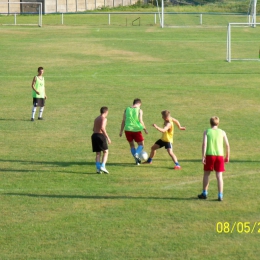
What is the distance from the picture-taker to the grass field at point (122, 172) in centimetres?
1252

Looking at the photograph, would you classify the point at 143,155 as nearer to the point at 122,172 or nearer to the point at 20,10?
the point at 122,172

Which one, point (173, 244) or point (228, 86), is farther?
point (228, 86)

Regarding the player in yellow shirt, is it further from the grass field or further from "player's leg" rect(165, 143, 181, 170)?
the grass field

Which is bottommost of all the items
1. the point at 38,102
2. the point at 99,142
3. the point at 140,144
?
the point at 140,144

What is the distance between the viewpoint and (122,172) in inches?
674

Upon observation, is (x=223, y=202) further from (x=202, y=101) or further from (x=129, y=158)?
(x=202, y=101)

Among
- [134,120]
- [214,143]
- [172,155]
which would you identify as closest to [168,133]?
[172,155]

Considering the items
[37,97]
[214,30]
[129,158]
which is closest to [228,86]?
[37,97]

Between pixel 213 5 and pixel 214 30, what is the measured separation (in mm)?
6404

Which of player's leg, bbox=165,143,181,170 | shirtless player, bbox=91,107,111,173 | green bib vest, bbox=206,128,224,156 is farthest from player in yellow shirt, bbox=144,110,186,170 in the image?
green bib vest, bbox=206,128,224,156

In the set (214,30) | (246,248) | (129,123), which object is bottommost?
(246,248)

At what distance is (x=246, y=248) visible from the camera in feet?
40.0

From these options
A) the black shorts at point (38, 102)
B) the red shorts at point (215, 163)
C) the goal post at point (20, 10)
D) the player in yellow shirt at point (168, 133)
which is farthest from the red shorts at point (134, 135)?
the goal post at point (20, 10)

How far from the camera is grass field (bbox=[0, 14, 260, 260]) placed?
12.5 meters
